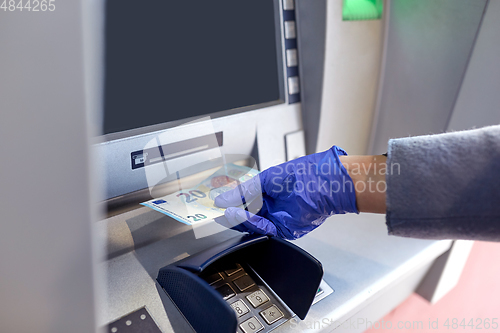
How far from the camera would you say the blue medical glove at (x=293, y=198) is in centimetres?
98

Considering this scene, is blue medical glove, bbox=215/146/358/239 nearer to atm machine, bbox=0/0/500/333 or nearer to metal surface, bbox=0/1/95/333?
atm machine, bbox=0/0/500/333

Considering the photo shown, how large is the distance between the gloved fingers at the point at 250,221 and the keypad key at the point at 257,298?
15cm

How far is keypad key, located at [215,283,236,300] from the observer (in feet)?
2.84

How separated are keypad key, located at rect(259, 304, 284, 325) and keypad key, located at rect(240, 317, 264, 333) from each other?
0.02 meters

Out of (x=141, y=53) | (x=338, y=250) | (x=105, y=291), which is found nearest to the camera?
(x=105, y=291)

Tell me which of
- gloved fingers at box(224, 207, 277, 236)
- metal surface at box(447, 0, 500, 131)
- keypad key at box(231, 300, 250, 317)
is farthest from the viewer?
metal surface at box(447, 0, 500, 131)

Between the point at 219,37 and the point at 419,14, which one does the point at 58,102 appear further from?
the point at 419,14

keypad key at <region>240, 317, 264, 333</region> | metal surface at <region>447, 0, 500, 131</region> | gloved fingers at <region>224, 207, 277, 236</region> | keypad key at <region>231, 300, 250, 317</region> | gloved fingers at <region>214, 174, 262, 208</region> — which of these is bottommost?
keypad key at <region>240, 317, 264, 333</region>

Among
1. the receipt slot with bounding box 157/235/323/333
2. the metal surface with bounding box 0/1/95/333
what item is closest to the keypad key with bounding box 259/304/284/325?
the receipt slot with bounding box 157/235/323/333

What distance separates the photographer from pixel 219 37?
120cm

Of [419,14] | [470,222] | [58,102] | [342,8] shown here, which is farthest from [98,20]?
[419,14]

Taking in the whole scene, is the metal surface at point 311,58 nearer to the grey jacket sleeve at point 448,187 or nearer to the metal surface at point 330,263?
the metal surface at point 330,263

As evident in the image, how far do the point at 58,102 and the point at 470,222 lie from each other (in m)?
0.80

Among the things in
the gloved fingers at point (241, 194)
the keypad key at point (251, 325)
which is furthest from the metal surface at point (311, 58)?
the keypad key at point (251, 325)
